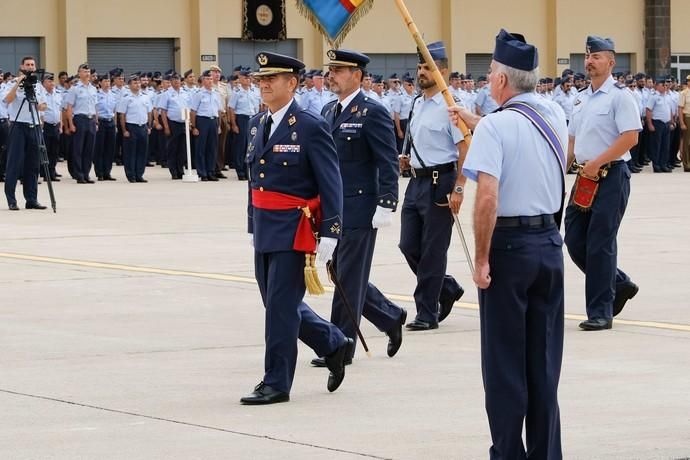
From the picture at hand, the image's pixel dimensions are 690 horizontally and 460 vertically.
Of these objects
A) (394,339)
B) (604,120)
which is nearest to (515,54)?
(394,339)

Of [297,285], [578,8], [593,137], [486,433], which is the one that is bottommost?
[486,433]

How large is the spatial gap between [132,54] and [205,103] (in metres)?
12.0

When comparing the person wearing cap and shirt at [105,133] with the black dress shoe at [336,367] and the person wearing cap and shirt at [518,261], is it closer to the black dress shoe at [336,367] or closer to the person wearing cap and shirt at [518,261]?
the black dress shoe at [336,367]

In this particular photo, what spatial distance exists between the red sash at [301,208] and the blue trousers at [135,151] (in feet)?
70.3

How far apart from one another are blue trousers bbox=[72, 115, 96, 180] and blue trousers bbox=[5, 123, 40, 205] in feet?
24.0

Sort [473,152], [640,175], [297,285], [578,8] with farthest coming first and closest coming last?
1. [578,8]
2. [640,175]
3. [297,285]
4. [473,152]

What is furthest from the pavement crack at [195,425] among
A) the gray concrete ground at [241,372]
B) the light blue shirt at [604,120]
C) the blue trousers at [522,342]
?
the light blue shirt at [604,120]

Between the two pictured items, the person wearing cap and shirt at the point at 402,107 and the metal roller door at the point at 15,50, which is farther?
the metal roller door at the point at 15,50

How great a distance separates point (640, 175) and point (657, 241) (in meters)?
16.1

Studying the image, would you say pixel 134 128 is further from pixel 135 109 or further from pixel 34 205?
pixel 34 205

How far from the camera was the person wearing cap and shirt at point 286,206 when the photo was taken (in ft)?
25.9

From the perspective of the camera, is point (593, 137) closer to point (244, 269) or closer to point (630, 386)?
point (630, 386)

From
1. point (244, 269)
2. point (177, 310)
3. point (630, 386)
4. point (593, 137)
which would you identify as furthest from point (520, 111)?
point (244, 269)

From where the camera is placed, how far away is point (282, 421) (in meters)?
7.45
